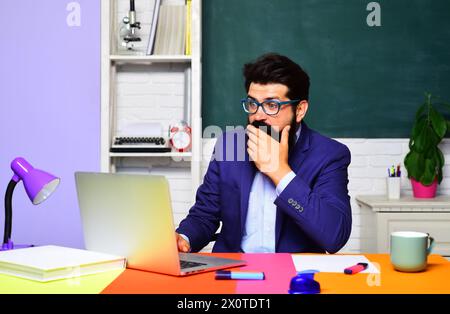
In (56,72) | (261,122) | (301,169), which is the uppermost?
(56,72)

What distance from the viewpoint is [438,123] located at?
11.2ft

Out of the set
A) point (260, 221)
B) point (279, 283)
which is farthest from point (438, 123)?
point (279, 283)

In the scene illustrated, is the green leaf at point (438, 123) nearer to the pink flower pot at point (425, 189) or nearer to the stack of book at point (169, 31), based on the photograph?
the pink flower pot at point (425, 189)

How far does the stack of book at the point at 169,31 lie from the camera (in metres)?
3.53

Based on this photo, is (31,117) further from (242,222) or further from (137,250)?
(137,250)

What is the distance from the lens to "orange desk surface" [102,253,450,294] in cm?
141

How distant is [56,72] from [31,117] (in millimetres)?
280

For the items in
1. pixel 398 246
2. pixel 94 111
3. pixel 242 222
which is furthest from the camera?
pixel 94 111

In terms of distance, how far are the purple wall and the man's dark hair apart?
1414mm

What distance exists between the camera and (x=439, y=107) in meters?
3.65

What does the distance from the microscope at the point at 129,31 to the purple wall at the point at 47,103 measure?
0.15 meters

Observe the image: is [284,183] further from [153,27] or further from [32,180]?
[153,27]

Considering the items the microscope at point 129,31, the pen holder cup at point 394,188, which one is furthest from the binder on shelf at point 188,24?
the pen holder cup at point 394,188
